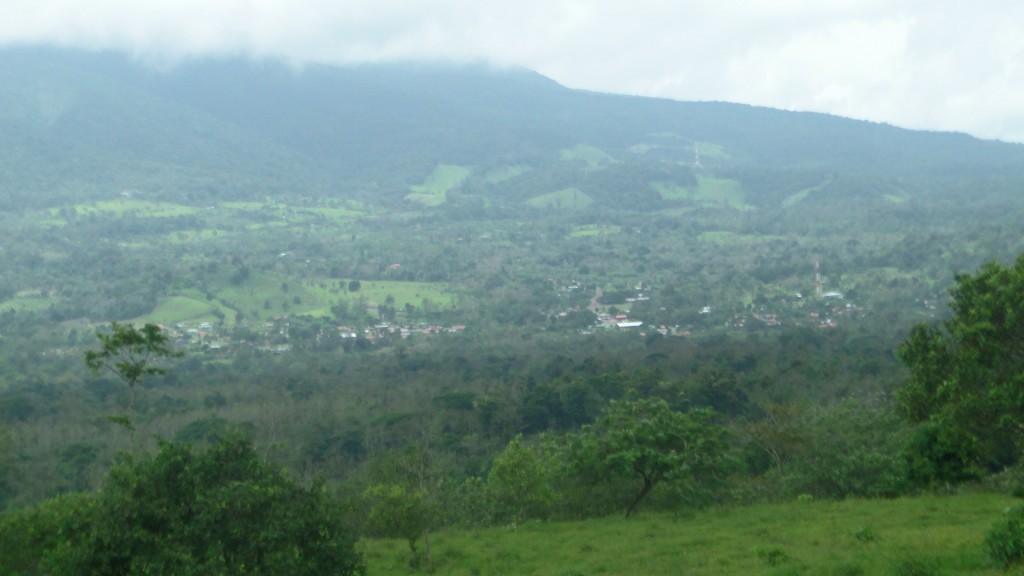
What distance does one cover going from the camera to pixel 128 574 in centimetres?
984

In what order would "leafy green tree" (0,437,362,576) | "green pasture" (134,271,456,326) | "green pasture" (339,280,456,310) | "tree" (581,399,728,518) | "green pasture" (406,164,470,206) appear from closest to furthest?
"leafy green tree" (0,437,362,576) → "tree" (581,399,728,518) → "green pasture" (134,271,456,326) → "green pasture" (339,280,456,310) → "green pasture" (406,164,470,206)

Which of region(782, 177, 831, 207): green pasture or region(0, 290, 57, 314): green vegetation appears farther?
region(782, 177, 831, 207): green pasture

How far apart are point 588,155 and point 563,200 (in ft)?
103

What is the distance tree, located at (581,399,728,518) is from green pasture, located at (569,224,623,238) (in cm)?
8606

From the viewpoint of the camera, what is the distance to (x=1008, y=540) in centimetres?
955

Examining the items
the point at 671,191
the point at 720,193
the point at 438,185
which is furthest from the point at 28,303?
the point at 720,193

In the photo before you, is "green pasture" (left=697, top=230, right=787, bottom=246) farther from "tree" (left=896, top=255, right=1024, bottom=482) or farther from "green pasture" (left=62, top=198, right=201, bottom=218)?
"tree" (left=896, top=255, right=1024, bottom=482)

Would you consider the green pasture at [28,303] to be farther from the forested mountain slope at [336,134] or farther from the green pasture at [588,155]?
the green pasture at [588,155]

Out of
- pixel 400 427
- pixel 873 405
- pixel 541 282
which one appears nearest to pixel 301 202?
pixel 541 282

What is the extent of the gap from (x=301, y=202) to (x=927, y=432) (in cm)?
11101

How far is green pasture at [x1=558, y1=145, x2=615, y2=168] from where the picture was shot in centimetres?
15125

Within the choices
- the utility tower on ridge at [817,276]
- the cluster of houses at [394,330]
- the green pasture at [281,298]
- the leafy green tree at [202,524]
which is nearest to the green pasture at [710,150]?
the utility tower on ridge at [817,276]

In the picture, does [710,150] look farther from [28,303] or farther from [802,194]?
[28,303]

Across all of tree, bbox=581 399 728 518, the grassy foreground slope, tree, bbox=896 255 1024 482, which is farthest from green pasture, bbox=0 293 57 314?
tree, bbox=896 255 1024 482
